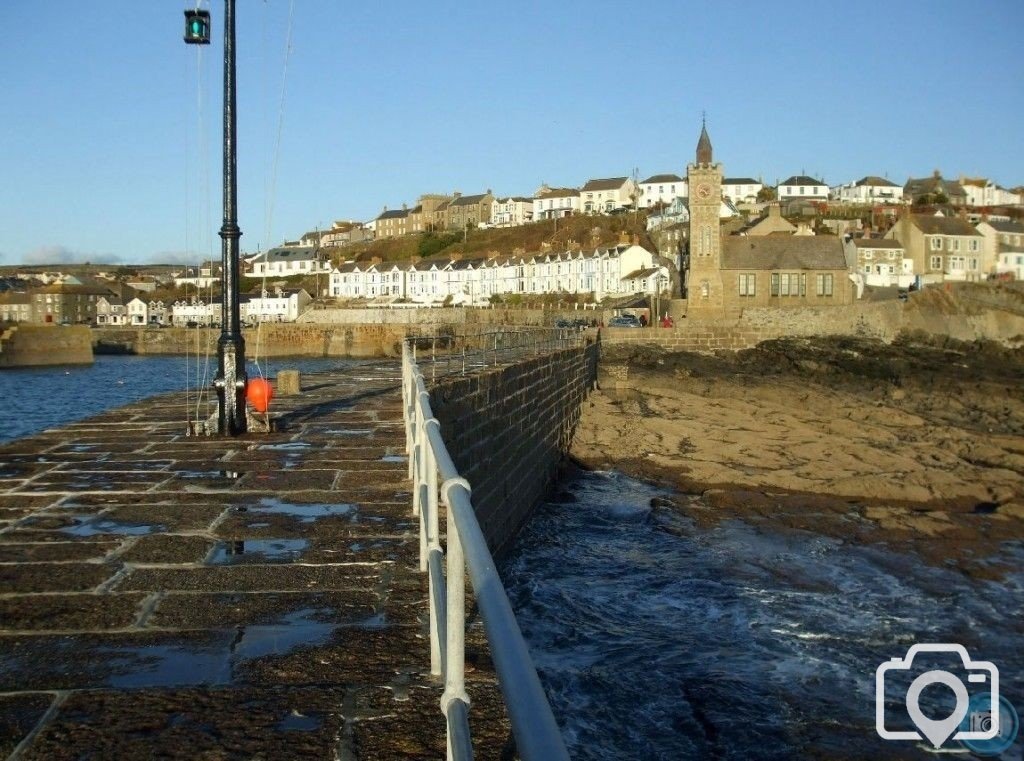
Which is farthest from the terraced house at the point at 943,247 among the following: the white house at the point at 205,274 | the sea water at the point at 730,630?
the sea water at the point at 730,630

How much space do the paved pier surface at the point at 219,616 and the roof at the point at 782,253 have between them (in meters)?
52.8

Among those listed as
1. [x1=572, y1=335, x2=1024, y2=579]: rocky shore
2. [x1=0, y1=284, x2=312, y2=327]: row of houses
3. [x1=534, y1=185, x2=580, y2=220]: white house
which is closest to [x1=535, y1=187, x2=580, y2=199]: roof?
[x1=534, y1=185, x2=580, y2=220]: white house

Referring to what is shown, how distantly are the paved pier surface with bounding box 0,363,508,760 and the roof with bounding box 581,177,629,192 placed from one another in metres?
142

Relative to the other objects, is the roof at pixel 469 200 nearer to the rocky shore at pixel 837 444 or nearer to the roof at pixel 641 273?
the roof at pixel 641 273

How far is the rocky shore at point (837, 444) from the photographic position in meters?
15.3

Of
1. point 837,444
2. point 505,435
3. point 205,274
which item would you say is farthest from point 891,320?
point 505,435

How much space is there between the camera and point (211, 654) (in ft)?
12.8

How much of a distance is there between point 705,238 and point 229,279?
49015 millimetres

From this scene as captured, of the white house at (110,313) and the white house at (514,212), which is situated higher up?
the white house at (514,212)

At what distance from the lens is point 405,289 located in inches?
4345

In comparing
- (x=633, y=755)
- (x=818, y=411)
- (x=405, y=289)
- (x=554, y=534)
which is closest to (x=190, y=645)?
(x=633, y=755)

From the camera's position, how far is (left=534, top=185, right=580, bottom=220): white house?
14712 cm

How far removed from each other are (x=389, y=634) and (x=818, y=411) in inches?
1050

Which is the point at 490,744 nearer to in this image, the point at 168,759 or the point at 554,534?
the point at 168,759
